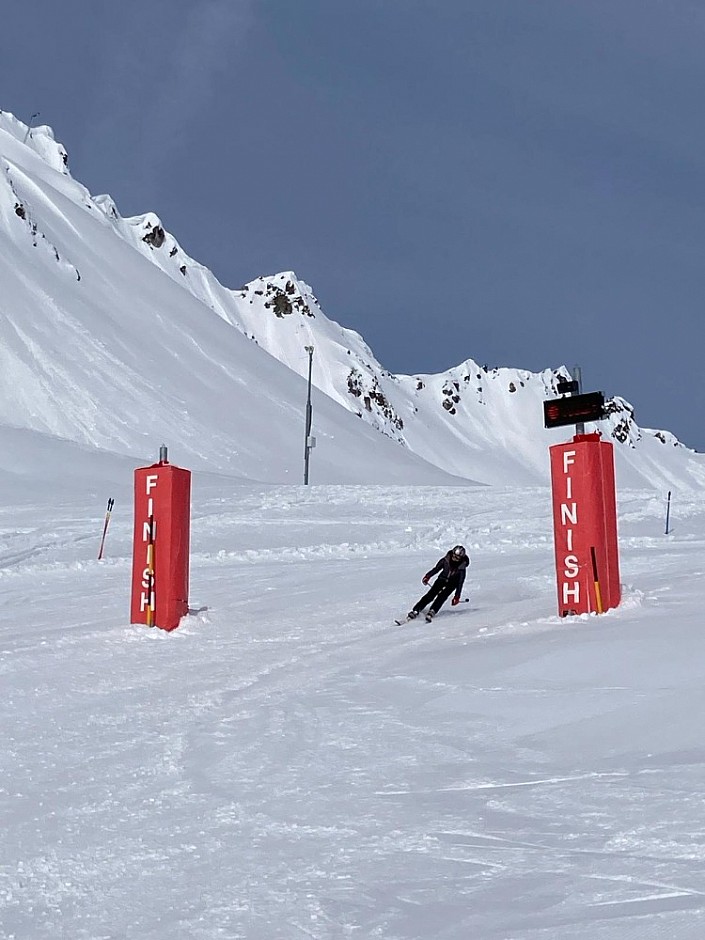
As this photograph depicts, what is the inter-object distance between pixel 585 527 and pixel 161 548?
5287 millimetres

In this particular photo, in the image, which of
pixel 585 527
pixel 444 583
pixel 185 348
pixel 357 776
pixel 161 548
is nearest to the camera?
pixel 357 776

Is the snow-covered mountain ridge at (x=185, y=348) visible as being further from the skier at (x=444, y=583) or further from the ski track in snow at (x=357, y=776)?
the ski track in snow at (x=357, y=776)

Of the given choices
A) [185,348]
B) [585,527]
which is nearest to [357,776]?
[585,527]

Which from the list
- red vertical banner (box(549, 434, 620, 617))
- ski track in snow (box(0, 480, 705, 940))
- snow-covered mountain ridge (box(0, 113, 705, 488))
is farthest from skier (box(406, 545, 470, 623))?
snow-covered mountain ridge (box(0, 113, 705, 488))

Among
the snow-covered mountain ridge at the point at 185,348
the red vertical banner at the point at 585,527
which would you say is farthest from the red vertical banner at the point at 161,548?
the snow-covered mountain ridge at the point at 185,348

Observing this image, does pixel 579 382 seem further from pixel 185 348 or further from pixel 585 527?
pixel 185 348

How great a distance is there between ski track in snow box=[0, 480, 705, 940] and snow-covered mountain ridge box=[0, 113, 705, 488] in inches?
300

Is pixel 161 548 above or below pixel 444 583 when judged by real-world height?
above

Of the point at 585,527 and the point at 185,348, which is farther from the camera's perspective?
the point at 185,348

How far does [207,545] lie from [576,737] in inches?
683

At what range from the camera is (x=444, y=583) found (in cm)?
1394

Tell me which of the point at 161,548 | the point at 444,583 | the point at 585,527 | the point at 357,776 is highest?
the point at 585,527

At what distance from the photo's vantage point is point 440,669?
9211 mm

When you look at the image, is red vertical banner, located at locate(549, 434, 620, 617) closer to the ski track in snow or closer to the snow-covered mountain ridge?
the ski track in snow
